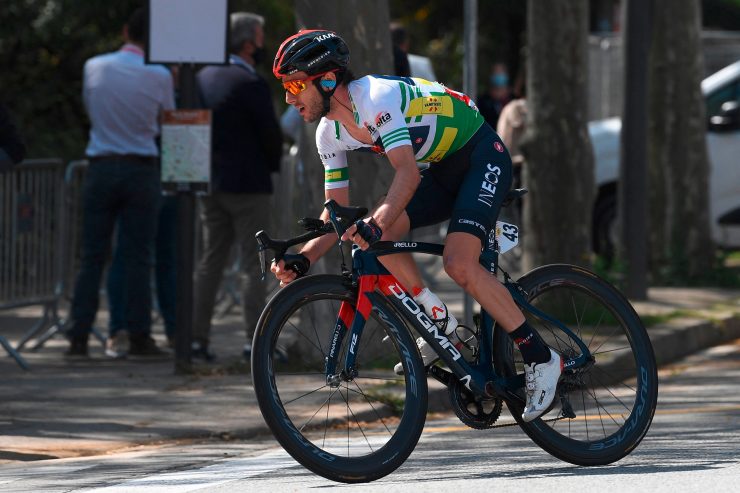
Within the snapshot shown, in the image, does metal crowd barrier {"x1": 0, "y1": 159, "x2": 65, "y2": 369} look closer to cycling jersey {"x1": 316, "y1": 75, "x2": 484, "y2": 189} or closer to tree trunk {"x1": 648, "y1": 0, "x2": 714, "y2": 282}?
cycling jersey {"x1": 316, "y1": 75, "x2": 484, "y2": 189}

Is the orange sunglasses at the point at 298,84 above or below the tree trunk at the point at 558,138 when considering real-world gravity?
above

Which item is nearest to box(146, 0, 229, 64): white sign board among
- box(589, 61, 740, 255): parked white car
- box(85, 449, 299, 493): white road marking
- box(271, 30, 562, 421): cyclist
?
box(85, 449, 299, 493): white road marking

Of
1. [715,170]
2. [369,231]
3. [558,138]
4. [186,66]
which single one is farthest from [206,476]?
[715,170]

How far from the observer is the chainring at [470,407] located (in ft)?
20.8

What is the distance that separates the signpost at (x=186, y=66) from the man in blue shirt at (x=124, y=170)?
0.80 m

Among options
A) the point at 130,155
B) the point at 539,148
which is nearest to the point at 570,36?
the point at 539,148

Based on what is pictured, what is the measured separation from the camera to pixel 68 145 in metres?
16.5

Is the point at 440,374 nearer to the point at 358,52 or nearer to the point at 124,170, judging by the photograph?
the point at 358,52

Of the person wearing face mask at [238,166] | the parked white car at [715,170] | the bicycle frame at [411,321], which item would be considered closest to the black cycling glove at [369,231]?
the bicycle frame at [411,321]

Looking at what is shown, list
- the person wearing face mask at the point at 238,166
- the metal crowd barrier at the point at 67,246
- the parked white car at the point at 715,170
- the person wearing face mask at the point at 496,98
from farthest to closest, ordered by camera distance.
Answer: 1. the person wearing face mask at the point at 496,98
2. the parked white car at the point at 715,170
3. the metal crowd barrier at the point at 67,246
4. the person wearing face mask at the point at 238,166

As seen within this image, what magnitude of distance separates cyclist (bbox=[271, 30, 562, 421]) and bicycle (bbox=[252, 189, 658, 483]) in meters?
0.11

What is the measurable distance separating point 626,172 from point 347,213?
7526mm

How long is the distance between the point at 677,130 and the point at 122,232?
6447mm

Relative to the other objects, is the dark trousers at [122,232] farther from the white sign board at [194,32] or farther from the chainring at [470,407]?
the chainring at [470,407]
